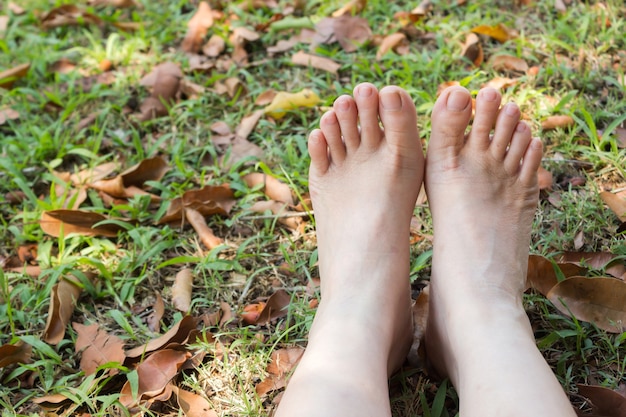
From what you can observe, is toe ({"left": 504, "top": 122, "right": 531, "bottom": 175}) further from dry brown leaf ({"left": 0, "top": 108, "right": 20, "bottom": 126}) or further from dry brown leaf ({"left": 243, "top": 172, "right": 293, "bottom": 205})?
dry brown leaf ({"left": 0, "top": 108, "right": 20, "bottom": 126})

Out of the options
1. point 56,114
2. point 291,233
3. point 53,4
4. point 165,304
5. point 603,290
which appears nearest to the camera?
point 603,290

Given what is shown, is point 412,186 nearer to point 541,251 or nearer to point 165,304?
point 541,251

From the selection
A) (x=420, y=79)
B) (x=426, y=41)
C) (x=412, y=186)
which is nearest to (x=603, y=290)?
(x=412, y=186)

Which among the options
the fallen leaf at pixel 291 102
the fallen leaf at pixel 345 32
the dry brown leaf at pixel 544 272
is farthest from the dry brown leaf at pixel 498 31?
the dry brown leaf at pixel 544 272

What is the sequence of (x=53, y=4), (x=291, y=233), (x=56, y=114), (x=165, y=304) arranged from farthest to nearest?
(x=53, y=4) → (x=56, y=114) → (x=291, y=233) → (x=165, y=304)

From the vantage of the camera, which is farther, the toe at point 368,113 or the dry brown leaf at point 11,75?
the dry brown leaf at point 11,75

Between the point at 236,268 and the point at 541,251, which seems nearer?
the point at 541,251

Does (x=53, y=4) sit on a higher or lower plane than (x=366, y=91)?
lower

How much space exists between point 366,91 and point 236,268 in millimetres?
689

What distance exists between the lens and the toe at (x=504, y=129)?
168cm

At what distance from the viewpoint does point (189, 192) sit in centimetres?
218

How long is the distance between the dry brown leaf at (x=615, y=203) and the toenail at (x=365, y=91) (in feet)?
2.61

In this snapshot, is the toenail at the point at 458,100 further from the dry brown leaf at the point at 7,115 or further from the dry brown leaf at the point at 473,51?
the dry brown leaf at the point at 7,115

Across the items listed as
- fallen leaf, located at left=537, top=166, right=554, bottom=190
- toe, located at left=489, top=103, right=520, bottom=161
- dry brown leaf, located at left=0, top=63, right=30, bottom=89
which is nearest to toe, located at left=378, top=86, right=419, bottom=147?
toe, located at left=489, top=103, right=520, bottom=161
